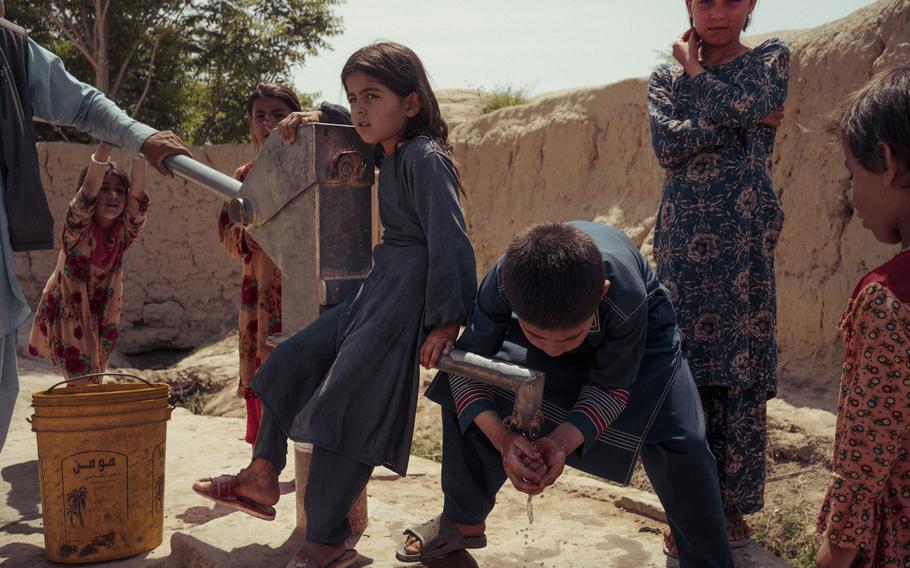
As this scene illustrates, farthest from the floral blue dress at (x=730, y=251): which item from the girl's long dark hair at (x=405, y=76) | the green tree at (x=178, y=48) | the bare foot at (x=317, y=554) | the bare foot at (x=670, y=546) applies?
the green tree at (x=178, y=48)

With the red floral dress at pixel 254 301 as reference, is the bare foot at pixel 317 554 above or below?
below

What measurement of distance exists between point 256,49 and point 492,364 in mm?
13550

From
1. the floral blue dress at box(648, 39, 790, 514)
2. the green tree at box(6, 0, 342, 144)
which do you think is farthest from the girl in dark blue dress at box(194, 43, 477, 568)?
A: the green tree at box(6, 0, 342, 144)

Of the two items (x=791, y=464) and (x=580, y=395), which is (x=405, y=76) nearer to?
(x=580, y=395)

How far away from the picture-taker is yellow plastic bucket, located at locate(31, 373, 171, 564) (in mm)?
2814

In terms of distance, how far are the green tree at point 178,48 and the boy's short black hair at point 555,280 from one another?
13202 millimetres

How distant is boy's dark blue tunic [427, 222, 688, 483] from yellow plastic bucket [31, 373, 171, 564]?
113cm

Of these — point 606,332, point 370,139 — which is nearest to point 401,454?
point 606,332

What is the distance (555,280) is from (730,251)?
0.92 m

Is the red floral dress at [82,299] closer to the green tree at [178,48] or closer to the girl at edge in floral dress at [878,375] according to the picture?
the girl at edge in floral dress at [878,375]

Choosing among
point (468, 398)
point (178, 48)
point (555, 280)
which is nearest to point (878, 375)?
point (555, 280)

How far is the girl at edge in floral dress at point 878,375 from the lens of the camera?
1.53 meters

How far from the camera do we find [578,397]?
7.50ft

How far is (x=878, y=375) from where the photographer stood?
154 centimetres
